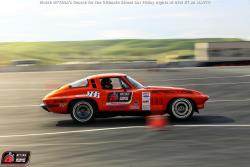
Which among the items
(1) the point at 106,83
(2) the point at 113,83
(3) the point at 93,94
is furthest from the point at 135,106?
(3) the point at 93,94

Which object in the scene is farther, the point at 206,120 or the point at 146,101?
the point at 206,120

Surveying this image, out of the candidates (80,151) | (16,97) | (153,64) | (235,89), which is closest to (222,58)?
(153,64)

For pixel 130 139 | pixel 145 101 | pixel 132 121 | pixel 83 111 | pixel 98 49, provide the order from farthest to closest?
pixel 98 49 → pixel 132 121 → pixel 83 111 → pixel 145 101 → pixel 130 139

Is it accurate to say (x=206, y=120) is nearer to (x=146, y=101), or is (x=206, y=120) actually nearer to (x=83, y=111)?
(x=146, y=101)

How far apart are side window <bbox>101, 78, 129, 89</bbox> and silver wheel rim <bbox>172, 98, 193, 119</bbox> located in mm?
1404

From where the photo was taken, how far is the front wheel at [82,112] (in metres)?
13.5

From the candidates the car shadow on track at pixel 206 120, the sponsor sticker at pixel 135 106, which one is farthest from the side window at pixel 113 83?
the car shadow on track at pixel 206 120

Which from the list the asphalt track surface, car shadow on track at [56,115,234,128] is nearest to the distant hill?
the asphalt track surface

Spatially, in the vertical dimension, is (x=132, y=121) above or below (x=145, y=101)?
below

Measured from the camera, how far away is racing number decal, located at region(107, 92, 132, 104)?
13.5m

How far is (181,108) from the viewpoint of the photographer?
13562 millimetres

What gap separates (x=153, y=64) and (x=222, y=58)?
9.41 metres

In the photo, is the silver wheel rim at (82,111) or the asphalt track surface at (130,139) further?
the silver wheel rim at (82,111)

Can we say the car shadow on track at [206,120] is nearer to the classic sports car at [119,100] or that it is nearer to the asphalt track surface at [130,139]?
the asphalt track surface at [130,139]
